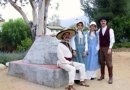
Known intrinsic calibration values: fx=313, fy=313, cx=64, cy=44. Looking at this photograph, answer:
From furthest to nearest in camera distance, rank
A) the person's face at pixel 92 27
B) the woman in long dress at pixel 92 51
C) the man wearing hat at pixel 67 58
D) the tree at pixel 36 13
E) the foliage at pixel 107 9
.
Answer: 1. the foliage at pixel 107 9
2. the tree at pixel 36 13
3. the woman in long dress at pixel 92 51
4. the person's face at pixel 92 27
5. the man wearing hat at pixel 67 58

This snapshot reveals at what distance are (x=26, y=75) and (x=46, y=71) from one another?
37.5 inches

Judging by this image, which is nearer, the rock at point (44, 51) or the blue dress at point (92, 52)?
the blue dress at point (92, 52)

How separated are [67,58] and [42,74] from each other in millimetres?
901

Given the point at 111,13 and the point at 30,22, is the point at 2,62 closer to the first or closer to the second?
the point at 30,22

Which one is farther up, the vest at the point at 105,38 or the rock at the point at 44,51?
the vest at the point at 105,38

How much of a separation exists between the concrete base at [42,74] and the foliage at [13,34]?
454 inches

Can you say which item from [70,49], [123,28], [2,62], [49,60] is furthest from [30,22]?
[123,28]

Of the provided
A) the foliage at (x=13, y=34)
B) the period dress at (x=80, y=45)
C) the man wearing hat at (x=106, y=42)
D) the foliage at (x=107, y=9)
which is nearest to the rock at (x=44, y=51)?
the period dress at (x=80, y=45)

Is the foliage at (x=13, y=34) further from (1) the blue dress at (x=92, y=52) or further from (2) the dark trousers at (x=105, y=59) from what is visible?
(2) the dark trousers at (x=105, y=59)

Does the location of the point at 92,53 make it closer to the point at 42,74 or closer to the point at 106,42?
the point at 106,42

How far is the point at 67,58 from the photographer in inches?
305

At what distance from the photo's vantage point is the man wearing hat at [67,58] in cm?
754

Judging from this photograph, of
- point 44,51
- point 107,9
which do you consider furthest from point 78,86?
point 107,9

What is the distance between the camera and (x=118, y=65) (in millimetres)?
11516
